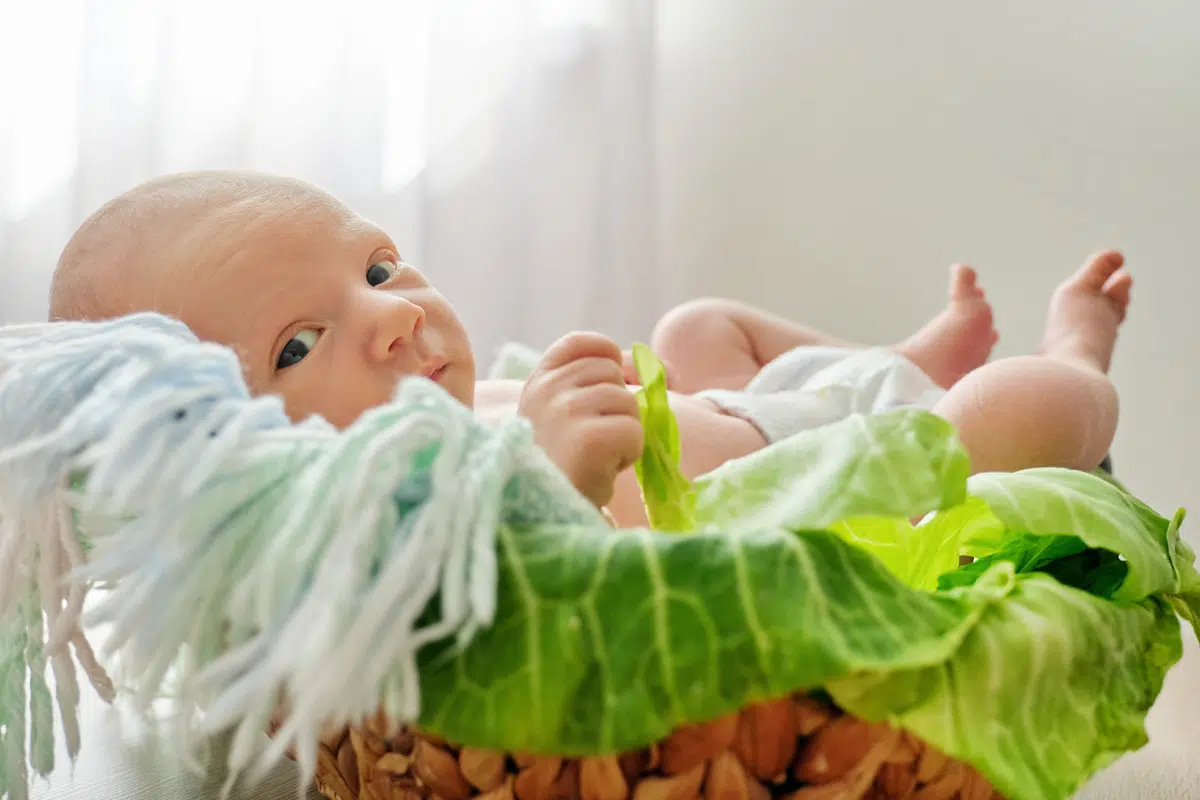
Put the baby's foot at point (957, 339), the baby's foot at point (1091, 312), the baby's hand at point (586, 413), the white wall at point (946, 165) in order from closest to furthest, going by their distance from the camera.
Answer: the baby's hand at point (586, 413) < the baby's foot at point (1091, 312) < the baby's foot at point (957, 339) < the white wall at point (946, 165)

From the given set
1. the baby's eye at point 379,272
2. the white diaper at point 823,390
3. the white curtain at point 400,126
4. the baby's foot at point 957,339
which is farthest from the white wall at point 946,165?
the baby's eye at point 379,272

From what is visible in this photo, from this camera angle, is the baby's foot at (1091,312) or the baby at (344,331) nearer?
the baby at (344,331)

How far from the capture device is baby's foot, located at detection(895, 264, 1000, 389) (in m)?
0.98

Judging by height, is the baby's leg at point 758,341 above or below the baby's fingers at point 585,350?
below

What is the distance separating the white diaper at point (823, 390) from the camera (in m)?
0.83

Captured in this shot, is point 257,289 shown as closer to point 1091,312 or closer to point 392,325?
point 392,325

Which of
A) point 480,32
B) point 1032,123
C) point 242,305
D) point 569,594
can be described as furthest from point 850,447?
point 480,32

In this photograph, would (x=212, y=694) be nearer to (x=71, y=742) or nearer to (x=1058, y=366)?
(x=71, y=742)

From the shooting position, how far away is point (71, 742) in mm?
389

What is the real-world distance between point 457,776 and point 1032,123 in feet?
3.90

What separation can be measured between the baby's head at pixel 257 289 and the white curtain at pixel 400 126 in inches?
30.5

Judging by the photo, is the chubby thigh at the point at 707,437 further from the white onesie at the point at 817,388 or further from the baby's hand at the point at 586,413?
the baby's hand at the point at 586,413

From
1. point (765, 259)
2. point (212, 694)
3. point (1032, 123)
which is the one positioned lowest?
point (765, 259)

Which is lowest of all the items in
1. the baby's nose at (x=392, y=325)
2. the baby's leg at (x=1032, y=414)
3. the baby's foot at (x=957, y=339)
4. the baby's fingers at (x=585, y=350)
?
the baby's foot at (x=957, y=339)
